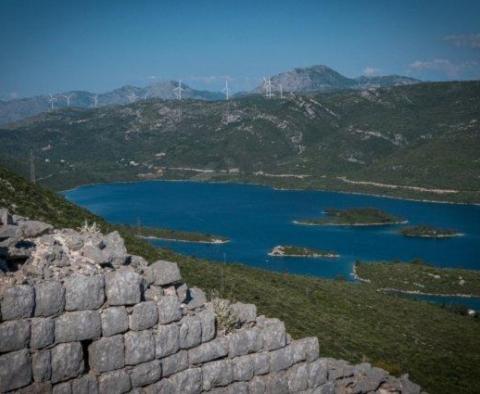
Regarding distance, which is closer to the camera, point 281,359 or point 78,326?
point 78,326

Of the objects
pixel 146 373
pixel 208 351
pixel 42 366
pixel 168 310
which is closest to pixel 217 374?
pixel 208 351

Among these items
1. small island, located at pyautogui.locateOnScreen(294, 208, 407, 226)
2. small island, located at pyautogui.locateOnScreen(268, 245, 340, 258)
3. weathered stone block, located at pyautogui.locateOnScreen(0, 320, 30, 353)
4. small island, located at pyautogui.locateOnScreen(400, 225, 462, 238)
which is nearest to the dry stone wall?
weathered stone block, located at pyautogui.locateOnScreen(0, 320, 30, 353)

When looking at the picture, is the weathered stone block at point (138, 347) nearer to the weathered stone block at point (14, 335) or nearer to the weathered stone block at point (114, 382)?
the weathered stone block at point (114, 382)

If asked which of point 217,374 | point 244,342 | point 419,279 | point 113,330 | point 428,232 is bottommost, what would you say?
point 428,232

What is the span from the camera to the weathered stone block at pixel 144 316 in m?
8.98

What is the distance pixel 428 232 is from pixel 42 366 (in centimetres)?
14312

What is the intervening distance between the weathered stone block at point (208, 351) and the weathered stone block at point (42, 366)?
Answer: 2420 millimetres

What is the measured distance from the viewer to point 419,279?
88.3 metres

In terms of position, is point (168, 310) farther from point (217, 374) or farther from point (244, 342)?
point (244, 342)

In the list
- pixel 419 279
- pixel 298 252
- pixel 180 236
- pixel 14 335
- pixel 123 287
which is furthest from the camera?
pixel 180 236

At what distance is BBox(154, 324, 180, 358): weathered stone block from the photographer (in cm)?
921

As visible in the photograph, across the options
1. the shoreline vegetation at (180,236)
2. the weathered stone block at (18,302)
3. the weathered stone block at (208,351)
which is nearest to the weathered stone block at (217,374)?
the weathered stone block at (208,351)

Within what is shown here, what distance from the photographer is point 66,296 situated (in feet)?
27.5

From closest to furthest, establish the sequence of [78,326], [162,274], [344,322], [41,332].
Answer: [41,332]
[78,326]
[162,274]
[344,322]
